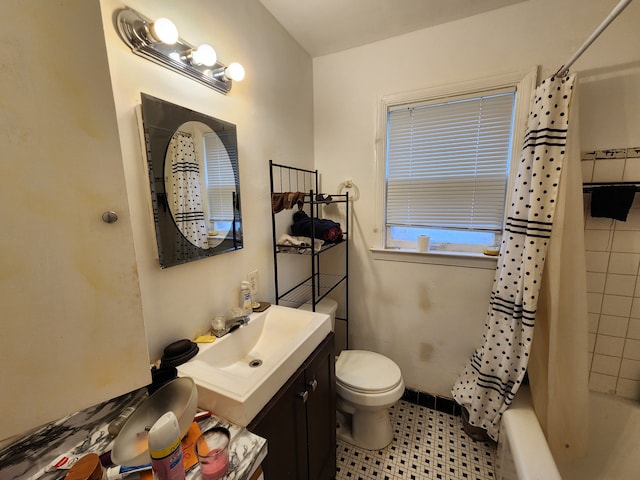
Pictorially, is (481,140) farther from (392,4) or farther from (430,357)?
(430,357)

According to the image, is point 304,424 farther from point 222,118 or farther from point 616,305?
point 616,305

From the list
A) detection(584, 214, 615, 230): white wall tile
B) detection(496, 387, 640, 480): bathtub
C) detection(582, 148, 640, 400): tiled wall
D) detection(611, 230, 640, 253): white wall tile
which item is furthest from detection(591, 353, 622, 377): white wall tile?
detection(584, 214, 615, 230): white wall tile

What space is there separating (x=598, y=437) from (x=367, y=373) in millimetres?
1244

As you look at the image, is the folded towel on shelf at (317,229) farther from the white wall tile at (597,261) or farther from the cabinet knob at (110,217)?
the white wall tile at (597,261)

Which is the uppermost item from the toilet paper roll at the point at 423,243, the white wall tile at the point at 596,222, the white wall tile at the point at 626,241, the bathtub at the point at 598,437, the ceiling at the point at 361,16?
the ceiling at the point at 361,16

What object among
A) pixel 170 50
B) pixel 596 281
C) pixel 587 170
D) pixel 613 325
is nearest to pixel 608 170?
pixel 587 170

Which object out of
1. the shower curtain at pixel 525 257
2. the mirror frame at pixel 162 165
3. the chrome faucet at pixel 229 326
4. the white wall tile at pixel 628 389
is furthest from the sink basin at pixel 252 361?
the white wall tile at pixel 628 389

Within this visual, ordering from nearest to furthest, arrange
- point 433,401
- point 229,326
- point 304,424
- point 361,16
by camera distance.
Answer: point 304,424, point 229,326, point 361,16, point 433,401

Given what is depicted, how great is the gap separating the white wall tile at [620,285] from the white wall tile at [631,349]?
0.26 metres

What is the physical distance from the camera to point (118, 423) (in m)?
0.70

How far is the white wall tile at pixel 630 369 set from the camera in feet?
4.54

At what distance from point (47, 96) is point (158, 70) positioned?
601 millimetres

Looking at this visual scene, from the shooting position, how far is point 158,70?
0.91 m

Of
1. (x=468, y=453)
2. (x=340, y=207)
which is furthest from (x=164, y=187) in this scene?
(x=468, y=453)
